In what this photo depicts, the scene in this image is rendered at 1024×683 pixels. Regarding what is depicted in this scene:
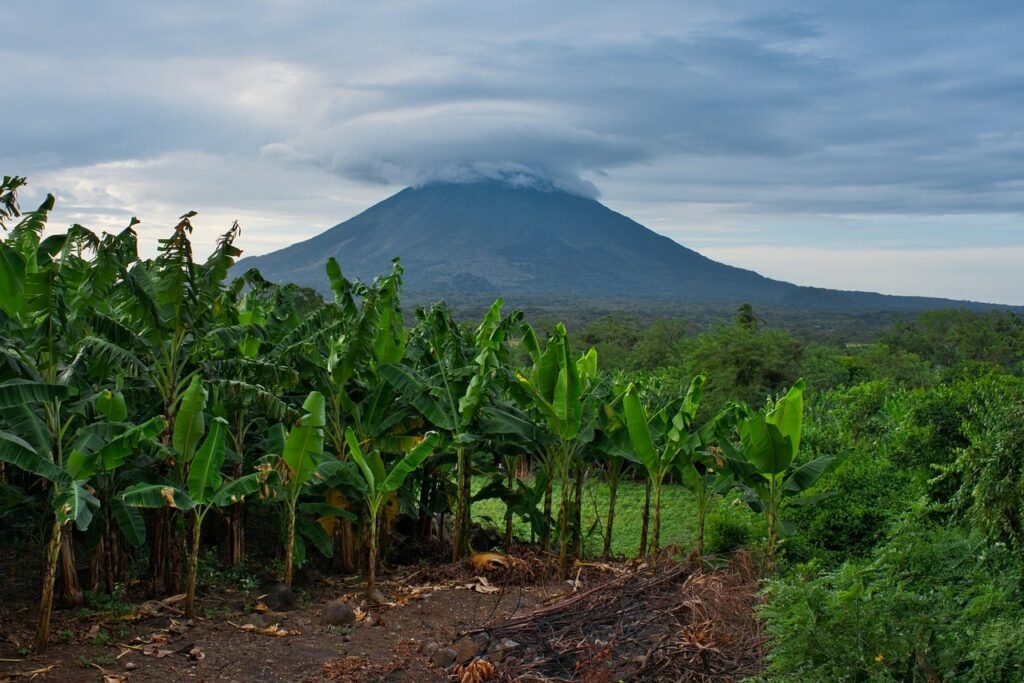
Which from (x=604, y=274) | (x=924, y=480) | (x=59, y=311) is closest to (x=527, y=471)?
(x=924, y=480)

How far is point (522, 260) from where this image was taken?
557ft

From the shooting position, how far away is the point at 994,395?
372 inches

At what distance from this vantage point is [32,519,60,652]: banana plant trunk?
267 inches

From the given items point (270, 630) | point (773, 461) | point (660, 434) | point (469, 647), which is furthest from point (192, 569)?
point (773, 461)

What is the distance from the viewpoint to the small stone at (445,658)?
6828 mm

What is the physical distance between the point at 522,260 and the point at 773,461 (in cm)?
16177

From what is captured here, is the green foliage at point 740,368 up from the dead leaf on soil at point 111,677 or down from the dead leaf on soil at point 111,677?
up

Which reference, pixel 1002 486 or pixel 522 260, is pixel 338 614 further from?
pixel 522 260

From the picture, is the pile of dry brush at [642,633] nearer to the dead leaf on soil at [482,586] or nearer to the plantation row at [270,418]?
Result: the dead leaf on soil at [482,586]

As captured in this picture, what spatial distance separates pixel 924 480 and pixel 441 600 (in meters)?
5.92

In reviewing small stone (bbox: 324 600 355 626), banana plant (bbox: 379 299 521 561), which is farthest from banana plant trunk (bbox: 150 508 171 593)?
banana plant (bbox: 379 299 521 561)

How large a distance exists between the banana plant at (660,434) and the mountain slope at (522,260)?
5176 inches

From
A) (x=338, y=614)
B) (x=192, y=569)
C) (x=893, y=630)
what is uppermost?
(x=893, y=630)

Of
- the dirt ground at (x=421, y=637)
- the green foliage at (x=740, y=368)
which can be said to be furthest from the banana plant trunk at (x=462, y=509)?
the green foliage at (x=740, y=368)
